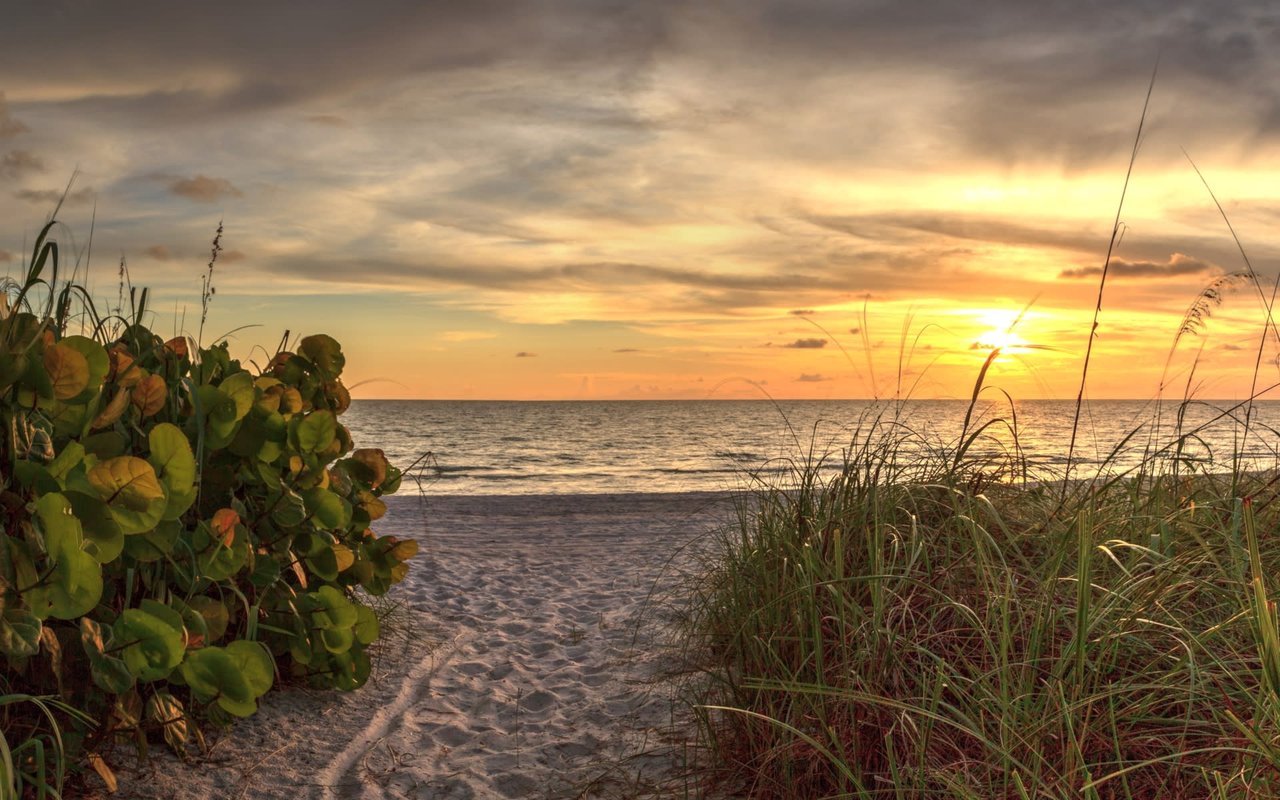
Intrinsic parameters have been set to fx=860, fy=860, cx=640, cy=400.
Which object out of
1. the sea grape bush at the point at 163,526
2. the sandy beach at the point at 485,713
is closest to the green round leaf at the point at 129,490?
the sea grape bush at the point at 163,526

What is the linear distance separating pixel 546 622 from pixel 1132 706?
4.02 m

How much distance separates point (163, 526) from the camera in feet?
9.49

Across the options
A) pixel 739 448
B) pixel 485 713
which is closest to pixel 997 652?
pixel 485 713

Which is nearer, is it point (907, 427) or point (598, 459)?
point (907, 427)

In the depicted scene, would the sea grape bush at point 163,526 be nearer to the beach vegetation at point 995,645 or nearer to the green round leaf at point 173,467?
the green round leaf at point 173,467

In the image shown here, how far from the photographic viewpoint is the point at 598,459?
30484mm

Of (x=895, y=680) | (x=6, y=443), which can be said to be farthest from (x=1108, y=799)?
(x=6, y=443)

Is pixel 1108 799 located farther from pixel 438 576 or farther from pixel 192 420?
pixel 438 576

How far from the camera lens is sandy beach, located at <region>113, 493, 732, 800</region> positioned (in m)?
3.38

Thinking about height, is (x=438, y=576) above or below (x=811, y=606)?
below

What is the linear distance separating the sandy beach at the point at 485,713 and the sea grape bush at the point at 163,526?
234mm

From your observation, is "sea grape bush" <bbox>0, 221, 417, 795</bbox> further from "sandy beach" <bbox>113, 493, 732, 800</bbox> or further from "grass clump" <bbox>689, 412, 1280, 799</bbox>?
"grass clump" <bbox>689, 412, 1280, 799</bbox>

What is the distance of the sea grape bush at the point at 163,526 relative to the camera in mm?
2547

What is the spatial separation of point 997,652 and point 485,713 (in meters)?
2.45
